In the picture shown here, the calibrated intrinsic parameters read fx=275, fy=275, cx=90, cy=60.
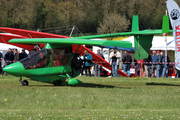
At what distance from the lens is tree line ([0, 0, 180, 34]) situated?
5406 cm

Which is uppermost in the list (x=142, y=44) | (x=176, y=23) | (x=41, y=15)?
(x=41, y=15)

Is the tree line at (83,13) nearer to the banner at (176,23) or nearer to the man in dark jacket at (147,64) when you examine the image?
the man in dark jacket at (147,64)

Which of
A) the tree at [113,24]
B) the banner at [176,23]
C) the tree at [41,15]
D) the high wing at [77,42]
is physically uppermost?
the tree at [41,15]

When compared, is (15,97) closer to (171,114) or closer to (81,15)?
(171,114)

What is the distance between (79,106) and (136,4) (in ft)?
183

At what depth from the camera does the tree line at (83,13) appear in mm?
54062

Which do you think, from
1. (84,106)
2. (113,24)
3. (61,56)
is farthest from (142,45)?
(113,24)

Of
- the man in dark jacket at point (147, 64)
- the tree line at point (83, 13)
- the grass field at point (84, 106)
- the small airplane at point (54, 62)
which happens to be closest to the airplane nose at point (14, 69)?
the small airplane at point (54, 62)

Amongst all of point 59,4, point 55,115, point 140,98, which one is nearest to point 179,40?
point 140,98

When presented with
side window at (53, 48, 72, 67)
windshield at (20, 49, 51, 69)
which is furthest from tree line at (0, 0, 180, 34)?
windshield at (20, 49, 51, 69)

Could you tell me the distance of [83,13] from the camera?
65000 millimetres

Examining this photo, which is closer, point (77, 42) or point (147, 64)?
point (77, 42)

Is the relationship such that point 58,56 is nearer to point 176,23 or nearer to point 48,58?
point 48,58

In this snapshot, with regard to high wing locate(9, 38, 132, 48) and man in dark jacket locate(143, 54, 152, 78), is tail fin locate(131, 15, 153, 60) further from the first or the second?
man in dark jacket locate(143, 54, 152, 78)
